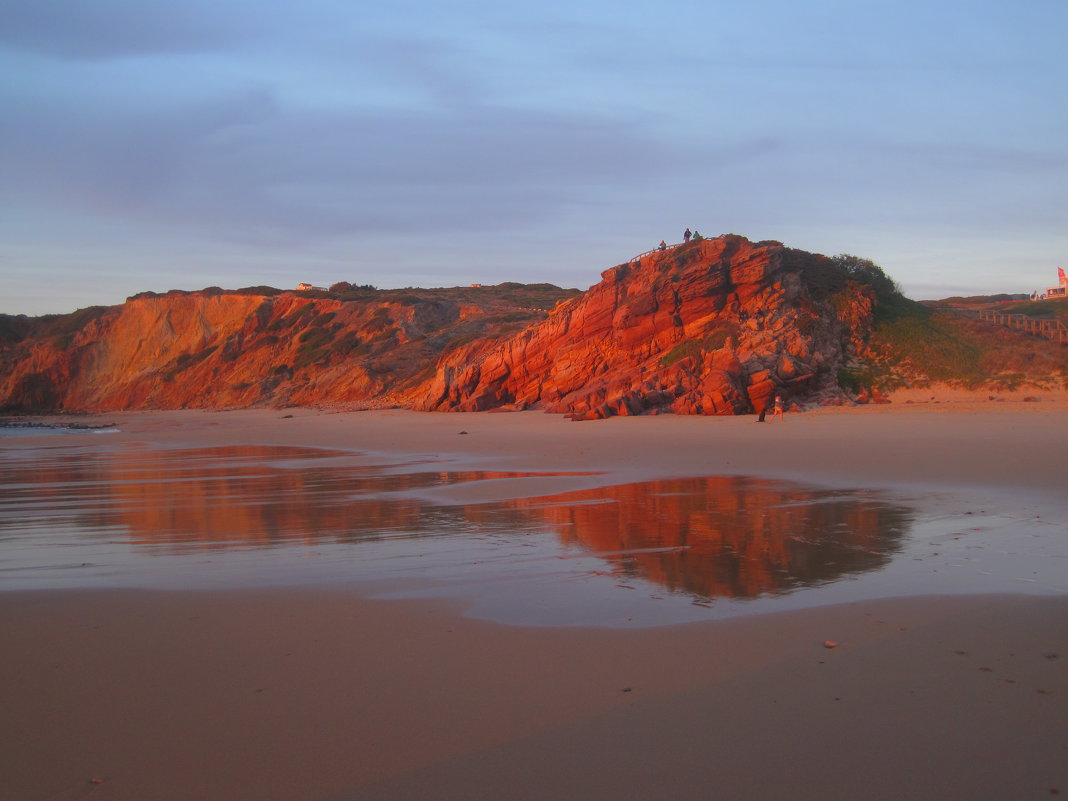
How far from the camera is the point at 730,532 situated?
763cm

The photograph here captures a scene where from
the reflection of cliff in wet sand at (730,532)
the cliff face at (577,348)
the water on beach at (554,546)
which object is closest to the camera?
the water on beach at (554,546)

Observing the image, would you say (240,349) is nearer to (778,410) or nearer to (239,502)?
(778,410)

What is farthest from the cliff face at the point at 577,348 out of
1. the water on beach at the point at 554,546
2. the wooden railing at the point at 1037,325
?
the water on beach at the point at 554,546

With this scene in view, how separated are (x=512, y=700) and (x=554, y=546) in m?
3.66

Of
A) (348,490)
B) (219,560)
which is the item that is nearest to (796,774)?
(219,560)

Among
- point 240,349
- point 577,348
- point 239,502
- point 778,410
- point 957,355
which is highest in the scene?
point 240,349

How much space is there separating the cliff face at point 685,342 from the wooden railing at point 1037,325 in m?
4.80

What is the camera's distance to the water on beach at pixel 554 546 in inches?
213

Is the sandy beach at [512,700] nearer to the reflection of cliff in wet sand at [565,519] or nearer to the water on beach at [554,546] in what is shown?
the water on beach at [554,546]

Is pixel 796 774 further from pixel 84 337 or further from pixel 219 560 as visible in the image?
pixel 84 337

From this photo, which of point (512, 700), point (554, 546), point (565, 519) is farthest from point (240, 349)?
point (512, 700)

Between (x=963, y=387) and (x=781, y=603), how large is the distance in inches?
863

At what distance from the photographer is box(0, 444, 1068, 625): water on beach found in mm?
5422

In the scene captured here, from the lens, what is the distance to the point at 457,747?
3.13 m
